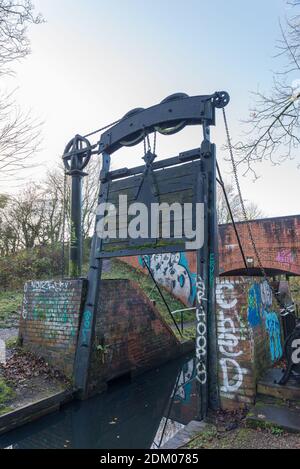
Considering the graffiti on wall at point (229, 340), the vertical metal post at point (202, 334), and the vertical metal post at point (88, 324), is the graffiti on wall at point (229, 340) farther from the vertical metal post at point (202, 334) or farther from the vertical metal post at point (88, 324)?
the vertical metal post at point (88, 324)

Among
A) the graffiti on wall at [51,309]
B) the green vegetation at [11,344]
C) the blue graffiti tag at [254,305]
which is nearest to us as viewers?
the blue graffiti tag at [254,305]

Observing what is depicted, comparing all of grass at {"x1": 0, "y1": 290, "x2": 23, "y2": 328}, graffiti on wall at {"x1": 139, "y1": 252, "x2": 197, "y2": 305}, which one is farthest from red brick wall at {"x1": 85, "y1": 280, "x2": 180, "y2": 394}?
graffiti on wall at {"x1": 139, "y1": 252, "x2": 197, "y2": 305}

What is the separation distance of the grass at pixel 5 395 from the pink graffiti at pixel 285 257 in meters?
9.93

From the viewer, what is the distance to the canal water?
14.6 feet

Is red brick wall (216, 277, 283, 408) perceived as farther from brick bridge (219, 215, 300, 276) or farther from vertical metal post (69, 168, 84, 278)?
brick bridge (219, 215, 300, 276)

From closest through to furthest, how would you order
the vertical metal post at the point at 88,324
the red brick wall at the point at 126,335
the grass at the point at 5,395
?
the grass at the point at 5,395, the vertical metal post at the point at 88,324, the red brick wall at the point at 126,335

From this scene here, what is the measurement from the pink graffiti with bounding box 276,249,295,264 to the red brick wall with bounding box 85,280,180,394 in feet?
19.0

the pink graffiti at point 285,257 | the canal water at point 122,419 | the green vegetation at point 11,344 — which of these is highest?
the pink graffiti at point 285,257

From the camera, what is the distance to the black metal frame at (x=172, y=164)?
4328mm

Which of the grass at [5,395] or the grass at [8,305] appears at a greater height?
the grass at [8,305]

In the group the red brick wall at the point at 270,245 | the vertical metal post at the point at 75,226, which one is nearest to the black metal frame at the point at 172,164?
the vertical metal post at the point at 75,226

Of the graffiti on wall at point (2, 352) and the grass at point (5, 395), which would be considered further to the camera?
the graffiti on wall at point (2, 352)

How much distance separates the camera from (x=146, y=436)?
4.71 metres

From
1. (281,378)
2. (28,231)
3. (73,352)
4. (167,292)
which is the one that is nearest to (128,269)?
(167,292)
